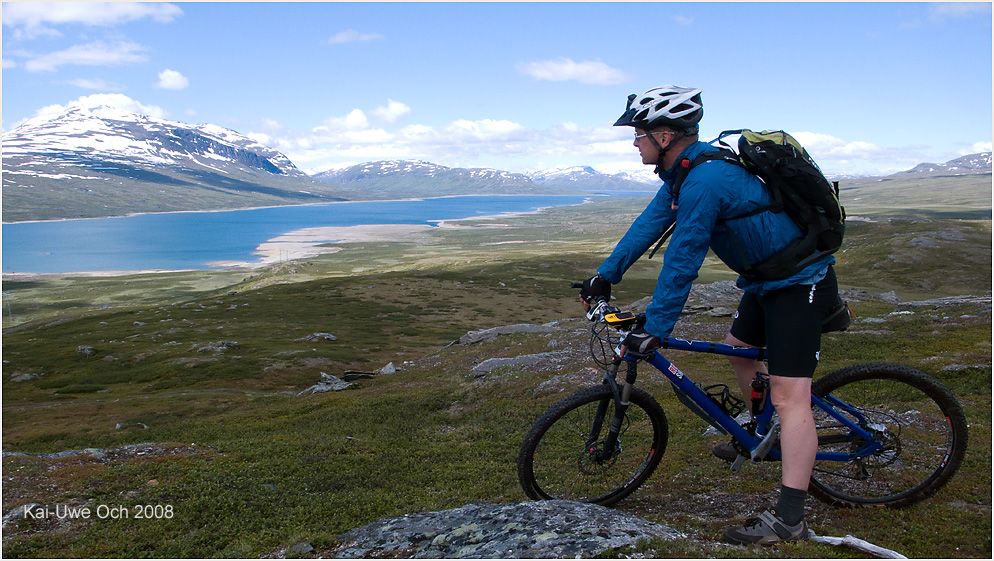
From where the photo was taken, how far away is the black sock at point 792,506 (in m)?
5.38

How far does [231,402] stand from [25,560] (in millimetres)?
25378

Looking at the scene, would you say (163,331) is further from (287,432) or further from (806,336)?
(806,336)

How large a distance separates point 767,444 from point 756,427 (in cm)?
26

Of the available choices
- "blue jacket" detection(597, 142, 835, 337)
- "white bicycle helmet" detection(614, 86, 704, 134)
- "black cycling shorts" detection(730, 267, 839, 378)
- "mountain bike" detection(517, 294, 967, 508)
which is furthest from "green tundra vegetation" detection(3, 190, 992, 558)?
"white bicycle helmet" detection(614, 86, 704, 134)

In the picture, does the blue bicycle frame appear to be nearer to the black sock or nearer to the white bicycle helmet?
the black sock

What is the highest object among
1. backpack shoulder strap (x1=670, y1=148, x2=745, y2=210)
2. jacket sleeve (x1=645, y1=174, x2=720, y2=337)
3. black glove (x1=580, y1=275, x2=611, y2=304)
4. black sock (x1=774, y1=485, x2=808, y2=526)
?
backpack shoulder strap (x1=670, y1=148, x2=745, y2=210)

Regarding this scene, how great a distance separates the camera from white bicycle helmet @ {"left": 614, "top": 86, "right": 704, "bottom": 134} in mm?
5473

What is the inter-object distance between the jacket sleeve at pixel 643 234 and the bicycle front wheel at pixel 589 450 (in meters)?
1.40

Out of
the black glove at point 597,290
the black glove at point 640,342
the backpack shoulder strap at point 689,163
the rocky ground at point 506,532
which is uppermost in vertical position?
the backpack shoulder strap at point 689,163

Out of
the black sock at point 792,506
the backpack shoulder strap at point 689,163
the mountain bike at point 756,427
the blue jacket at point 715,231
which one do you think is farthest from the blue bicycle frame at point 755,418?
the backpack shoulder strap at point 689,163

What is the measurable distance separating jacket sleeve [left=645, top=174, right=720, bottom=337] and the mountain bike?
52 cm

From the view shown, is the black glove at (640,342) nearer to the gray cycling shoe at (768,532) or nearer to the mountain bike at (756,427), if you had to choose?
the mountain bike at (756,427)

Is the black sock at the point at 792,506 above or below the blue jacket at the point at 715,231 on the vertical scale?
below

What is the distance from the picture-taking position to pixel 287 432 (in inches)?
664
